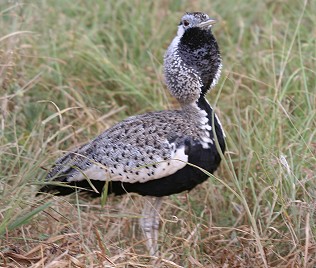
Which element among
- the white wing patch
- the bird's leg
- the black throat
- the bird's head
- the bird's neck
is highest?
the bird's head

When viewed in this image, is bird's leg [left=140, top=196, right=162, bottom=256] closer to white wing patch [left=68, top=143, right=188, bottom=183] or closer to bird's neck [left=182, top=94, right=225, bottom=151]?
white wing patch [left=68, top=143, right=188, bottom=183]

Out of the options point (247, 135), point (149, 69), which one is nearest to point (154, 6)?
point (149, 69)

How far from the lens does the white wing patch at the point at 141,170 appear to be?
3672 mm

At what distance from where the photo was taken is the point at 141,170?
3.73 m

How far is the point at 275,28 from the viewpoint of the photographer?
560cm

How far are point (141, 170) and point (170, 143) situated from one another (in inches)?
6.6

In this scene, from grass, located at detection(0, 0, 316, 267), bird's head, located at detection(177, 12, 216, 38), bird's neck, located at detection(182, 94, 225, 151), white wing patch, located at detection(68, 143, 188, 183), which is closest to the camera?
grass, located at detection(0, 0, 316, 267)

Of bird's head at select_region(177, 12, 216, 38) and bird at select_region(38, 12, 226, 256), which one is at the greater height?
bird's head at select_region(177, 12, 216, 38)

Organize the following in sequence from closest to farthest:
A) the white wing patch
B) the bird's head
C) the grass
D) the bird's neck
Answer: the grass, the white wing patch, the bird's neck, the bird's head

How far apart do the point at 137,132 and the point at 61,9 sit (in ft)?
7.16

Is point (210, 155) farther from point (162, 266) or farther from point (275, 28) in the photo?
point (275, 28)

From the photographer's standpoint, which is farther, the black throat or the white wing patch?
the black throat

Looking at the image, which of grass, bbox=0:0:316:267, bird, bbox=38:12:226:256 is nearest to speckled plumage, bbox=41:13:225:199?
bird, bbox=38:12:226:256

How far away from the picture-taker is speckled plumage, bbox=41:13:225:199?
3709 millimetres
